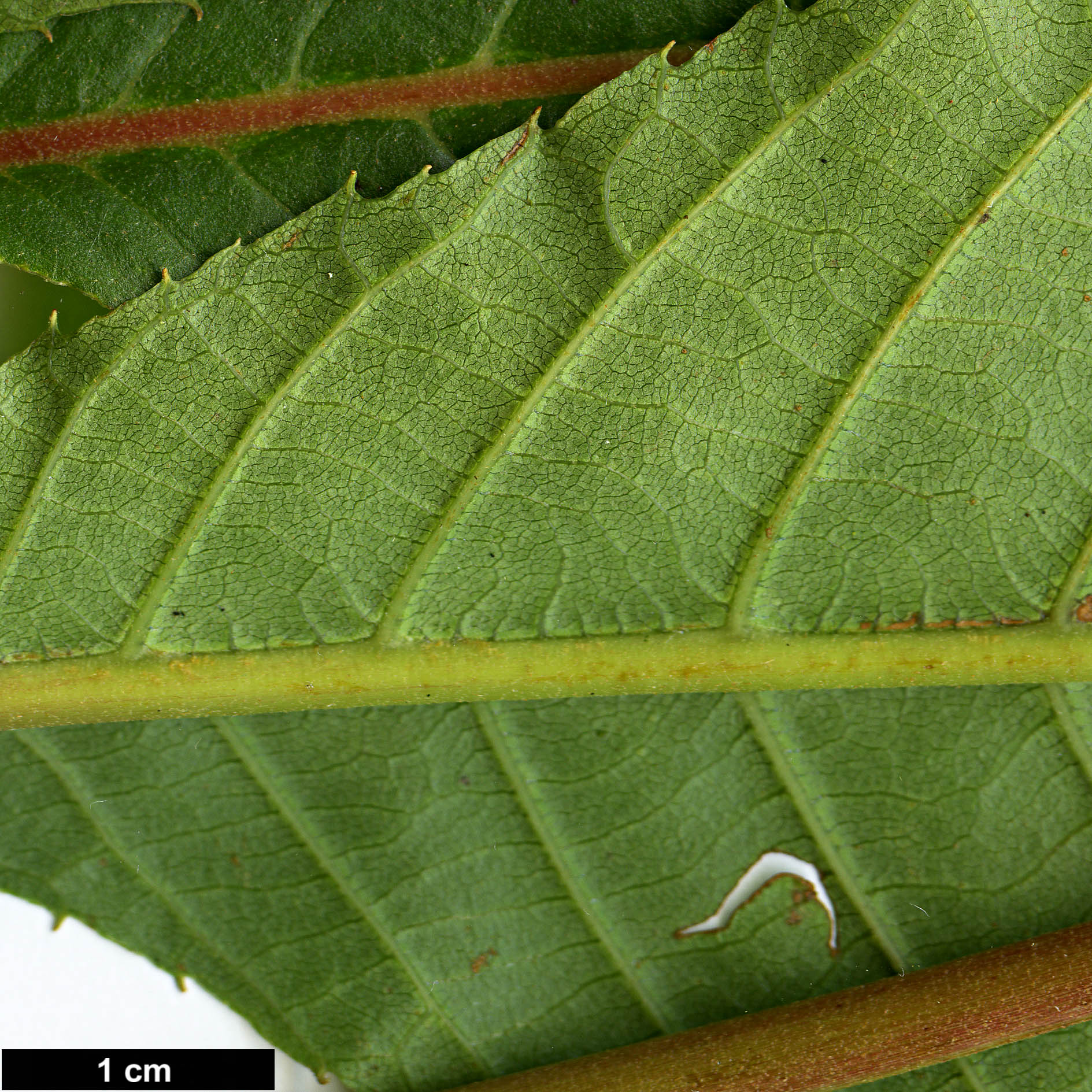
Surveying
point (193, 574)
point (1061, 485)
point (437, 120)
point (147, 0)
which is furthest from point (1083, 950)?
point (147, 0)

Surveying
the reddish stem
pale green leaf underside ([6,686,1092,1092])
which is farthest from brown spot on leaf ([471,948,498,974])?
the reddish stem

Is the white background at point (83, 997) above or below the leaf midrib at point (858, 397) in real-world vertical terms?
below

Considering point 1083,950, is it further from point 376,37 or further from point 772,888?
point 376,37

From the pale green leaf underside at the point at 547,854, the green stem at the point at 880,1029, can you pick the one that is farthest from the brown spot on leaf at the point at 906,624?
the green stem at the point at 880,1029

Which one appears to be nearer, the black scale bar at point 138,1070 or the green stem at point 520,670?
the green stem at point 520,670

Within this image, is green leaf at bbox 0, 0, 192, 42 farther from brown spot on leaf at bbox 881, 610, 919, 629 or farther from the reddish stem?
brown spot on leaf at bbox 881, 610, 919, 629

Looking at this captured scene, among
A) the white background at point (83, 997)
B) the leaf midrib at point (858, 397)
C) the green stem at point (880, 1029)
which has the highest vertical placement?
the leaf midrib at point (858, 397)

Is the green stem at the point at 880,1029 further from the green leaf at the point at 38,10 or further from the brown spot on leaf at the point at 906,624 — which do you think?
the green leaf at the point at 38,10
